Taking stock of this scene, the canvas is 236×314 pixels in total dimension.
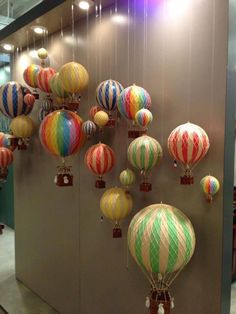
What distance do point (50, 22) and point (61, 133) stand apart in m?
1.31

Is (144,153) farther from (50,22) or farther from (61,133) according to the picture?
(50,22)

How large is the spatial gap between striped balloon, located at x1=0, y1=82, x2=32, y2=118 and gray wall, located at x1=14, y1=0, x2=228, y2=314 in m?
0.53

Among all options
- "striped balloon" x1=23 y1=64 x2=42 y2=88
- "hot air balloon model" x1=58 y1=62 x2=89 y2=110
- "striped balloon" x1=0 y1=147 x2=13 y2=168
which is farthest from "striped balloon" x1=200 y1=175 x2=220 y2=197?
"striped balloon" x1=0 y1=147 x2=13 y2=168

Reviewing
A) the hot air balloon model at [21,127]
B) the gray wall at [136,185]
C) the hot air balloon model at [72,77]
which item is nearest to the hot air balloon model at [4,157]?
the hot air balloon model at [21,127]

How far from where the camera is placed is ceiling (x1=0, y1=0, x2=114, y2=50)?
2.43 meters

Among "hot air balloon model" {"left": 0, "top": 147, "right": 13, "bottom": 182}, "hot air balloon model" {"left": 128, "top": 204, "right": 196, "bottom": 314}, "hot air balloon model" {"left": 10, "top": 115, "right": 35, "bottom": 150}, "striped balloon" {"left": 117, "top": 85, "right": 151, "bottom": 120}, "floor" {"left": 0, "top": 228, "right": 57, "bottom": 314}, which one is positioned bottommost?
"floor" {"left": 0, "top": 228, "right": 57, "bottom": 314}

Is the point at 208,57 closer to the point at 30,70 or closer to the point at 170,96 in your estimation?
the point at 170,96

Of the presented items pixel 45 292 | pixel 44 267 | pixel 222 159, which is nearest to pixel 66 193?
pixel 44 267

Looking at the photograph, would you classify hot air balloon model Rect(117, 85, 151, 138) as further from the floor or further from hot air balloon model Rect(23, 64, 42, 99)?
the floor

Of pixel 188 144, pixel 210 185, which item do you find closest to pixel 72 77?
pixel 188 144

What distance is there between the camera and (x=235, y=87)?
1777 mm

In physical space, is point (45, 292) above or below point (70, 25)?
below

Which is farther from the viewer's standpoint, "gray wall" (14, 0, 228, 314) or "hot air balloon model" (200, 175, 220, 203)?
"gray wall" (14, 0, 228, 314)

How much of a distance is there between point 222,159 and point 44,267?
7.73ft
